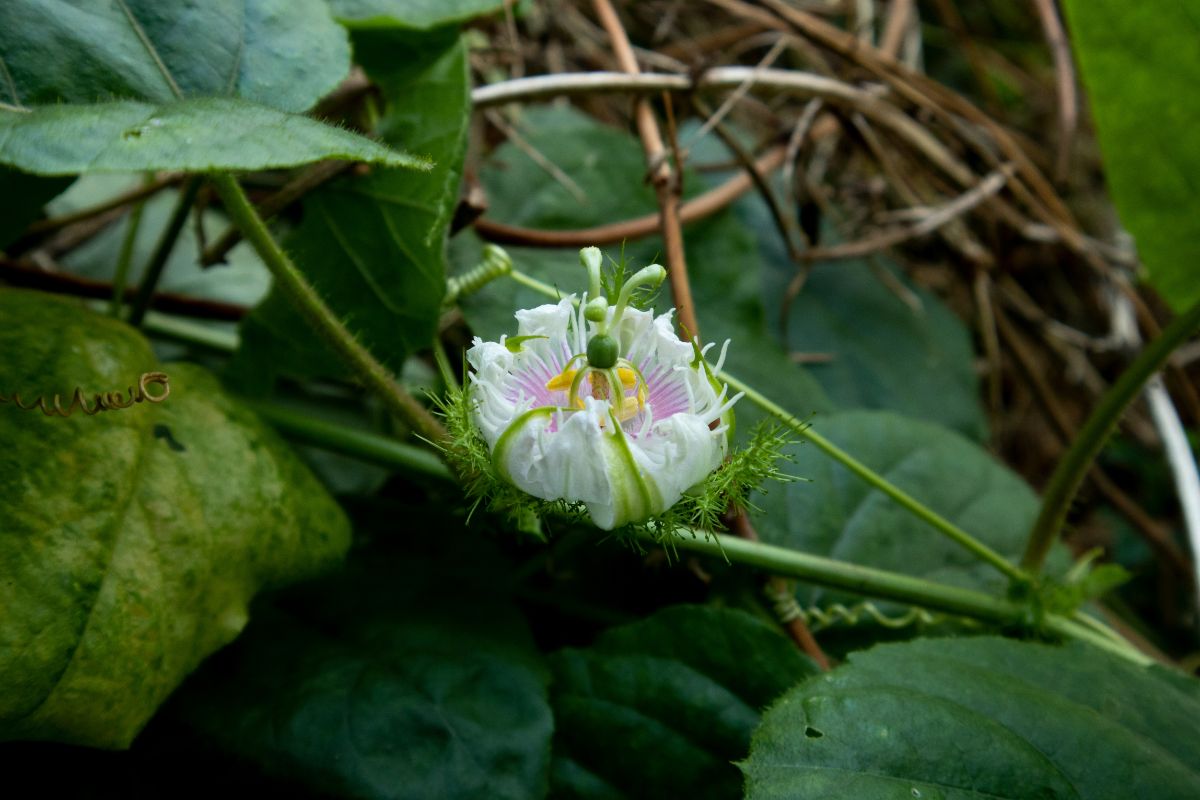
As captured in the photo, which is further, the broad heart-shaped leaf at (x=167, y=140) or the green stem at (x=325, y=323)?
the green stem at (x=325, y=323)

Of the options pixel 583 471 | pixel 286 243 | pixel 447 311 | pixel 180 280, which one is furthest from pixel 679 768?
pixel 180 280

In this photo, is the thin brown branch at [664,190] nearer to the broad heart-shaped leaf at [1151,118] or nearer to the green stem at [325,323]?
the green stem at [325,323]

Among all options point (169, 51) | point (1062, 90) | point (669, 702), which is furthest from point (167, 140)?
point (1062, 90)

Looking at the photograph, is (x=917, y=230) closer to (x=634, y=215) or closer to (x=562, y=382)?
Result: (x=634, y=215)

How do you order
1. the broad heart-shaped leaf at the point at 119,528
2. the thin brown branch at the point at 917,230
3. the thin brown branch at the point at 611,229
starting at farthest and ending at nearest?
the thin brown branch at the point at 917,230, the thin brown branch at the point at 611,229, the broad heart-shaped leaf at the point at 119,528

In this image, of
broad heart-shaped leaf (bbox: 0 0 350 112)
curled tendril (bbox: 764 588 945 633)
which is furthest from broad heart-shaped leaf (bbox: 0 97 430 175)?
curled tendril (bbox: 764 588 945 633)

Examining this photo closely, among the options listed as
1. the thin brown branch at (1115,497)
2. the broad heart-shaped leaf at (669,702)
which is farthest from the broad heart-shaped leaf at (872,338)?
the broad heart-shaped leaf at (669,702)
